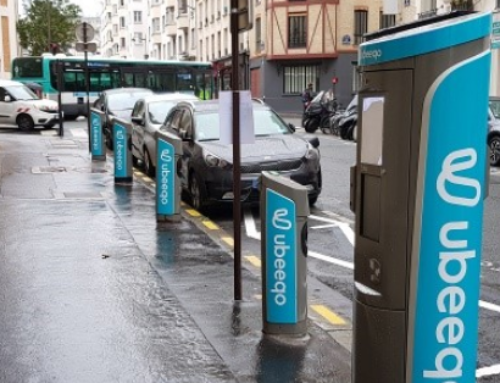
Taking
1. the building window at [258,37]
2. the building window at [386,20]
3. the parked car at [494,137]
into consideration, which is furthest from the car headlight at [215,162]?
the building window at [258,37]

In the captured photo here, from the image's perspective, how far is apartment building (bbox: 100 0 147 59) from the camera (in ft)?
351

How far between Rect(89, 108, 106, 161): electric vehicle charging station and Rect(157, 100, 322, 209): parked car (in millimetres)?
5421

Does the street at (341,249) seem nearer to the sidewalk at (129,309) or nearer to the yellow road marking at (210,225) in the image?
the yellow road marking at (210,225)

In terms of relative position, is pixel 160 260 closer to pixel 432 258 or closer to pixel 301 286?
pixel 301 286

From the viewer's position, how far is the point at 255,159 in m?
10.9

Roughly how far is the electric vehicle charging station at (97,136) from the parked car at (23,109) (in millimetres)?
11291

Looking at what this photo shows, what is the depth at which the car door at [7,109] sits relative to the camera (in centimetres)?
2902

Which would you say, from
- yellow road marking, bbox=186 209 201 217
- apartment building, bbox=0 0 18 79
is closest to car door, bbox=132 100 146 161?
yellow road marking, bbox=186 209 201 217

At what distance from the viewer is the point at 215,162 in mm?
11000

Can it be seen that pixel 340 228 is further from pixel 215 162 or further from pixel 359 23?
pixel 359 23

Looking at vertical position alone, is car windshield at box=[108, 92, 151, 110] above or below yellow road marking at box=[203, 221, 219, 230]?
above

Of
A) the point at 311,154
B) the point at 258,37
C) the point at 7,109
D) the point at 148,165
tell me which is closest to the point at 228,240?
the point at 311,154

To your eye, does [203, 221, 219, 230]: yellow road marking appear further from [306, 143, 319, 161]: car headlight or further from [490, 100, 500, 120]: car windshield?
[490, 100, 500, 120]: car windshield

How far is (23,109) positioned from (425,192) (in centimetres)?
2770
